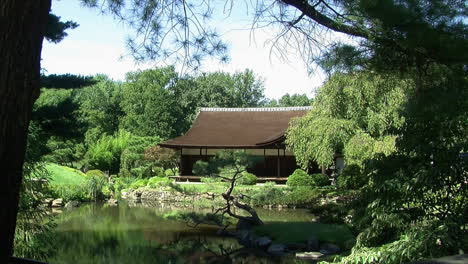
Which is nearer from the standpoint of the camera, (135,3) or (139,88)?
(135,3)

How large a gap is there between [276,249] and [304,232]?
85cm

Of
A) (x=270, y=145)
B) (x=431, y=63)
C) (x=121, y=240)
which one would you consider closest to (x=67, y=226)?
(x=121, y=240)

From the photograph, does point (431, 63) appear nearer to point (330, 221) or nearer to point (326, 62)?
point (326, 62)

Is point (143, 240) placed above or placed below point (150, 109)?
below

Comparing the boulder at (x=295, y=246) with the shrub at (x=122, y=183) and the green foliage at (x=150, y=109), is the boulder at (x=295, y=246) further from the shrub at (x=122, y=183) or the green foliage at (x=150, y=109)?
the green foliage at (x=150, y=109)

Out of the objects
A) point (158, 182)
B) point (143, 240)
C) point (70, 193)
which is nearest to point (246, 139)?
point (158, 182)

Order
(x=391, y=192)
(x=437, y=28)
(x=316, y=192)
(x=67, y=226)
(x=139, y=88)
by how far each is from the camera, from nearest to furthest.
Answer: (x=437, y=28), (x=391, y=192), (x=67, y=226), (x=316, y=192), (x=139, y=88)

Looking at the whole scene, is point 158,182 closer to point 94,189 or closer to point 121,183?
point 121,183

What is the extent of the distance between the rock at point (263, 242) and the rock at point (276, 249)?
27cm

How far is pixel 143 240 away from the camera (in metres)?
10.1

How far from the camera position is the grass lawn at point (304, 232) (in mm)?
8828

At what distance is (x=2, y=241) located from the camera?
6.38 feet

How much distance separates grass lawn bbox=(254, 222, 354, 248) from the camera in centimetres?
883

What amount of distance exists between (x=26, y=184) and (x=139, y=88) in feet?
74.5
